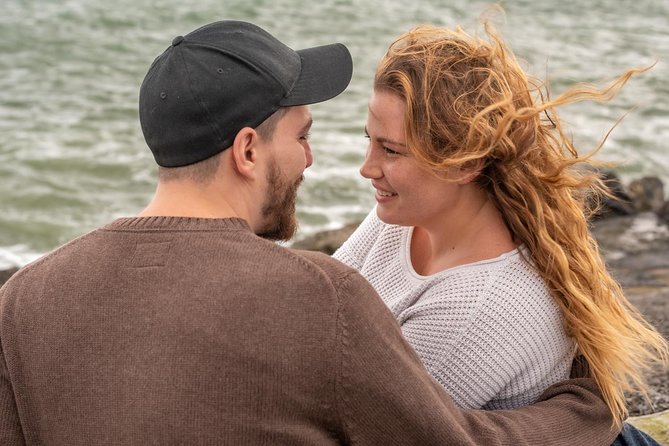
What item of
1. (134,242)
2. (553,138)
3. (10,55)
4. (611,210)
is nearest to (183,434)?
(134,242)

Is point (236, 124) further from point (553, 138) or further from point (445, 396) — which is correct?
point (553, 138)

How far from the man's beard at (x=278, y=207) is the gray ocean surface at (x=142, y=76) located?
4078 millimetres

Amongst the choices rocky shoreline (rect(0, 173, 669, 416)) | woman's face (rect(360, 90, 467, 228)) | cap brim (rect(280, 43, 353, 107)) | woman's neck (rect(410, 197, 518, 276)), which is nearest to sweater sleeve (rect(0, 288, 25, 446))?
cap brim (rect(280, 43, 353, 107))

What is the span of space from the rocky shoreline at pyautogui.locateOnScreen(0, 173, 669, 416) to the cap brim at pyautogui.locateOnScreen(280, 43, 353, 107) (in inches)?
145

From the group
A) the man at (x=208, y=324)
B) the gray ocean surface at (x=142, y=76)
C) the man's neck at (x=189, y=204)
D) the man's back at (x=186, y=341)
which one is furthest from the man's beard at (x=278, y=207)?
the gray ocean surface at (x=142, y=76)

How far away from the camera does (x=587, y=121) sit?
47.6 feet

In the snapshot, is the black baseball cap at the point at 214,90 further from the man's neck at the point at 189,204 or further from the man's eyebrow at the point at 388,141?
the man's eyebrow at the point at 388,141

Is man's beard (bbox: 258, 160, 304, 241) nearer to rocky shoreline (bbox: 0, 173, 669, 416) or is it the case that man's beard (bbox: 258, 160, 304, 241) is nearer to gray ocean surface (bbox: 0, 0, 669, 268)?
rocky shoreline (bbox: 0, 173, 669, 416)

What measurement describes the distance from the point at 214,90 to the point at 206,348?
0.70 metres

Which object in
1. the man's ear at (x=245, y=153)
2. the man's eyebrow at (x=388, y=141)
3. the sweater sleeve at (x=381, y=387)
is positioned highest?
the man's ear at (x=245, y=153)

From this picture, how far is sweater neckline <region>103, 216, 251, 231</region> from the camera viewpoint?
251 cm

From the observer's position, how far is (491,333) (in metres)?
3.15

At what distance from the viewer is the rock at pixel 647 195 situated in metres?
10.4

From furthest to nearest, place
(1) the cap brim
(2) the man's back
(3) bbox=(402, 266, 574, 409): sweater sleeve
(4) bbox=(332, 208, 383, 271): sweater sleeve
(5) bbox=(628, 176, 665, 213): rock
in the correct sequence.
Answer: (5) bbox=(628, 176, 665, 213): rock
(4) bbox=(332, 208, 383, 271): sweater sleeve
(3) bbox=(402, 266, 574, 409): sweater sleeve
(1) the cap brim
(2) the man's back
